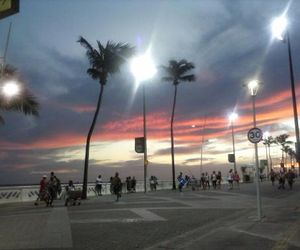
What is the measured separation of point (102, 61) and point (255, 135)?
21.8 metres

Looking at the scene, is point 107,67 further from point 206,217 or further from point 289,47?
point 206,217

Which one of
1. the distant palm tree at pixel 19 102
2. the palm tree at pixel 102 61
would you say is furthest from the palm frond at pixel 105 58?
the distant palm tree at pixel 19 102

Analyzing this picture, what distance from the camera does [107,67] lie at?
38.7m

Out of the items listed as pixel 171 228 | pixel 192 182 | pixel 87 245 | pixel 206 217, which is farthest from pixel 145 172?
pixel 87 245

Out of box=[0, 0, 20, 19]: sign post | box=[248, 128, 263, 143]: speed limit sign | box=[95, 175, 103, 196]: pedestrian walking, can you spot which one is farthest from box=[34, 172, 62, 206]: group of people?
box=[0, 0, 20, 19]: sign post

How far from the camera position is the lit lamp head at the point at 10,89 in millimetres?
26359

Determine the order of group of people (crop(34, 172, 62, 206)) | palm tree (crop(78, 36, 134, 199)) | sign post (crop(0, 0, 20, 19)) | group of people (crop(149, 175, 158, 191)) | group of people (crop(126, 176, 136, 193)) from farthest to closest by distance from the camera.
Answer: group of people (crop(149, 175, 158, 191))
group of people (crop(126, 176, 136, 193))
palm tree (crop(78, 36, 134, 199))
group of people (crop(34, 172, 62, 206))
sign post (crop(0, 0, 20, 19))

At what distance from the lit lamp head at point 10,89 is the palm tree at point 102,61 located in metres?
10.9

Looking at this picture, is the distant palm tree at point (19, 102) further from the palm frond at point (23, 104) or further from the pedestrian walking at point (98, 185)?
the pedestrian walking at point (98, 185)

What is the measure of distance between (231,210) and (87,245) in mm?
11636

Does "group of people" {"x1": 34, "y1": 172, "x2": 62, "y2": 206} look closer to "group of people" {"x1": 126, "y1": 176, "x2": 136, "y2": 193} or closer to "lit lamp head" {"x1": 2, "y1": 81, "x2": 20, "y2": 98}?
"lit lamp head" {"x1": 2, "y1": 81, "x2": 20, "y2": 98}

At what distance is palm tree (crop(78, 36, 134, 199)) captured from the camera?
37922 mm

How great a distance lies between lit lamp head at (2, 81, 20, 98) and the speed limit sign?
13313 millimetres

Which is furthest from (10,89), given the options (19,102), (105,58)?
(105,58)
